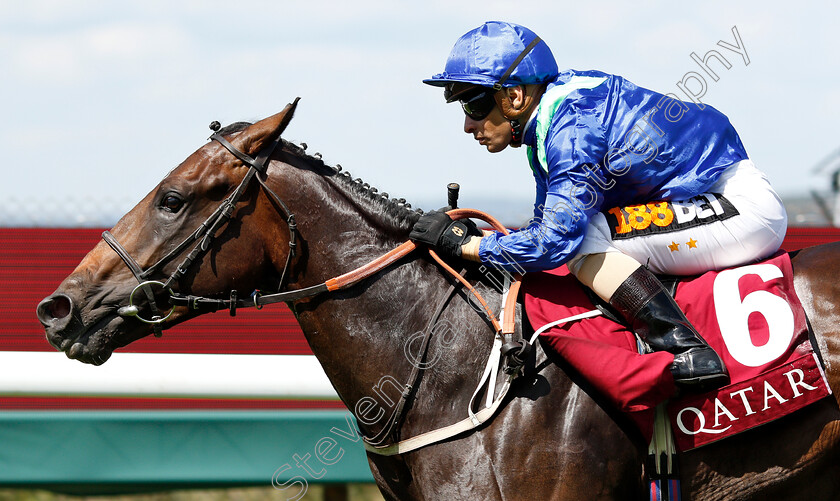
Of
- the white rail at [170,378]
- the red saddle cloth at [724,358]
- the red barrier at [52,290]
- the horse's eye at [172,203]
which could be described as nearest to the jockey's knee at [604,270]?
the red saddle cloth at [724,358]

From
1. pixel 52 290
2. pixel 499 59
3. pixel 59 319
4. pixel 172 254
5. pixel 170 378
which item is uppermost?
pixel 499 59

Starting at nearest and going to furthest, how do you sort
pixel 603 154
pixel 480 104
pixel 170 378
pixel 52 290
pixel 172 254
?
pixel 603 154 → pixel 172 254 → pixel 480 104 → pixel 170 378 → pixel 52 290

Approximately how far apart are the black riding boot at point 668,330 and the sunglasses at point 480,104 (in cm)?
85

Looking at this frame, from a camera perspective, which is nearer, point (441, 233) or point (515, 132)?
point (441, 233)

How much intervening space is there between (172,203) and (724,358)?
2.06 metres

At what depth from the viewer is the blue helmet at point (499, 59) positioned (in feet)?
9.57

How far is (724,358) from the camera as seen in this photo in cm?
269

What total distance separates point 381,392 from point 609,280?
93 cm

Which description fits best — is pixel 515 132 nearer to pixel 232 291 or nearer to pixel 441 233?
pixel 441 233

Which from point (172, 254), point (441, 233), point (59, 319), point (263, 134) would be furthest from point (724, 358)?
point (59, 319)

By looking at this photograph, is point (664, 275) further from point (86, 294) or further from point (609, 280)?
point (86, 294)

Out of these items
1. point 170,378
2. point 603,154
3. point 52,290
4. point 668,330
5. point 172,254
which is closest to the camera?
point 668,330

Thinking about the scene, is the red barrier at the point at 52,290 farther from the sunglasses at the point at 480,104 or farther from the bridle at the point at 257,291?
the sunglasses at the point at 480,104

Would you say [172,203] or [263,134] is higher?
[263,134]
